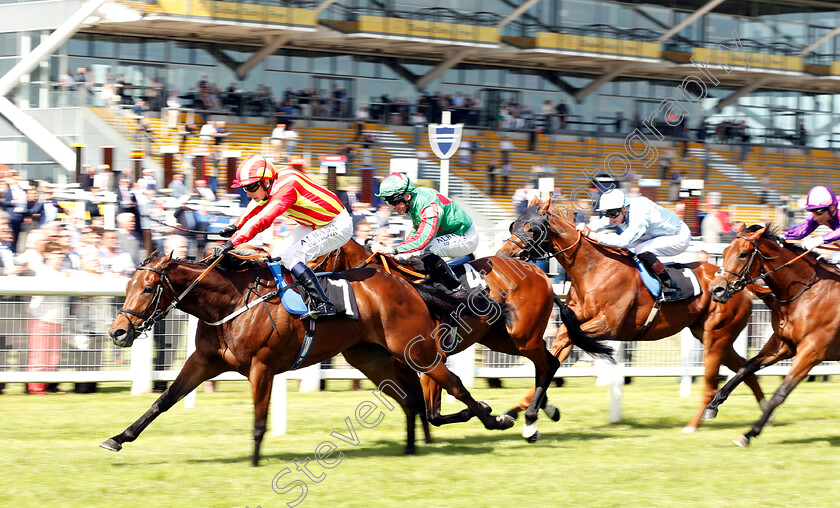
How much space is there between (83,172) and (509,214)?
7.43 metres

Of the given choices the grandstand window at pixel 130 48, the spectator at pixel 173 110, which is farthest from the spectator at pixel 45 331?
the grandstand window at pixel 130 48

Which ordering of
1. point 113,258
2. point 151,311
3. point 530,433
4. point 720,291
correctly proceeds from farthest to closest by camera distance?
point 113,258 → point 720,291 → point 530,433 → point 151,311

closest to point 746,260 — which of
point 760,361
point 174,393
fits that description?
point 760,361

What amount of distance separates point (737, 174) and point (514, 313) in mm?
16955

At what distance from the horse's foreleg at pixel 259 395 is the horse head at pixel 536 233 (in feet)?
8.23

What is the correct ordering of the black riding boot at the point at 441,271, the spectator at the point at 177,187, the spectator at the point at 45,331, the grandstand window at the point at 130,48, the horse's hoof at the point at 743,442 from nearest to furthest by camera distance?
the horse's hoof at the point at 743,442 → the black riding boot at the point at 441,271 → the spectator at the point at 45,331 → the spectator at the point at 177,187 → the grandstand window at the point at 130,48

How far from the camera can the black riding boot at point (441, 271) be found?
682cm

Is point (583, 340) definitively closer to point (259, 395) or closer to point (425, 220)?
point (425, 220)

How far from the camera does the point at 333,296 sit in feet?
20.0

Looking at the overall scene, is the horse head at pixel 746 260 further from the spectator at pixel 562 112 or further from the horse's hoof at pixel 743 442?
the spectator at pixel 562 112

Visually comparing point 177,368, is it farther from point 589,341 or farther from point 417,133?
point 417,133

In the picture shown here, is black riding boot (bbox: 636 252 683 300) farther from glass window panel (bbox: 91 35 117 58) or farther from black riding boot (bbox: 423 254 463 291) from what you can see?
glass window panel (bbox: 91 35 117 58)

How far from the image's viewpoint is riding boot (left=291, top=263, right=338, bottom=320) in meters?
5.97

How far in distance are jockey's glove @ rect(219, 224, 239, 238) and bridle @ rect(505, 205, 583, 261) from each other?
2.44 m
